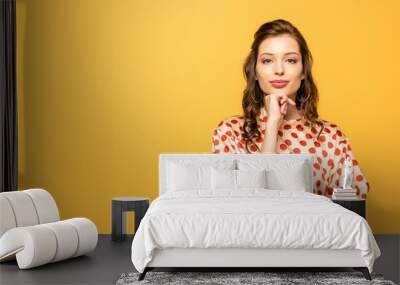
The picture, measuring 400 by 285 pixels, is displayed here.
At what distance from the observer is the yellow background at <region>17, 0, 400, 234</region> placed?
24.1 ft

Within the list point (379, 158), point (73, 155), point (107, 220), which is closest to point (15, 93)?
point (73, 155)

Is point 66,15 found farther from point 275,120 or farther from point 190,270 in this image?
point 190,270

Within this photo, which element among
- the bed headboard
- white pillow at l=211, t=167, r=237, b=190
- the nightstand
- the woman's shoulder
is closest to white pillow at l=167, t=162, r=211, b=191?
white pillow at l=211, t=167, r=237, b=190

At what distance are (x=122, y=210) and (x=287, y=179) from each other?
1668mm

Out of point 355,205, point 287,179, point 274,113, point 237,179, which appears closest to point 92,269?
point 237,179

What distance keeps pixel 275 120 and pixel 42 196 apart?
102 inches

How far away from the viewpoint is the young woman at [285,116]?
722 centimetres

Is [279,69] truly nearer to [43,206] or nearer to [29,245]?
[43,206]

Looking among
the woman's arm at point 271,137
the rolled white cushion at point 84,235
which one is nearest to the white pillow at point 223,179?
the woman's arm at point 271,137

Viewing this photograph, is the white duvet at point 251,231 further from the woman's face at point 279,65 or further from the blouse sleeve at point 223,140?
the woman's face at point 279,65

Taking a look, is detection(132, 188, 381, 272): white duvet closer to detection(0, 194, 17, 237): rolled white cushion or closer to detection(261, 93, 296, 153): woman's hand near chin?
detection(0, 194, 17, 237): rolled white cushion

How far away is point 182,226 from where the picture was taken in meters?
4.88

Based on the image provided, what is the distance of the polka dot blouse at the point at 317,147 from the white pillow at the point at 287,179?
67cm

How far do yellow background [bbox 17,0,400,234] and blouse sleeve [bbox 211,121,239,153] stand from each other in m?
0.09
